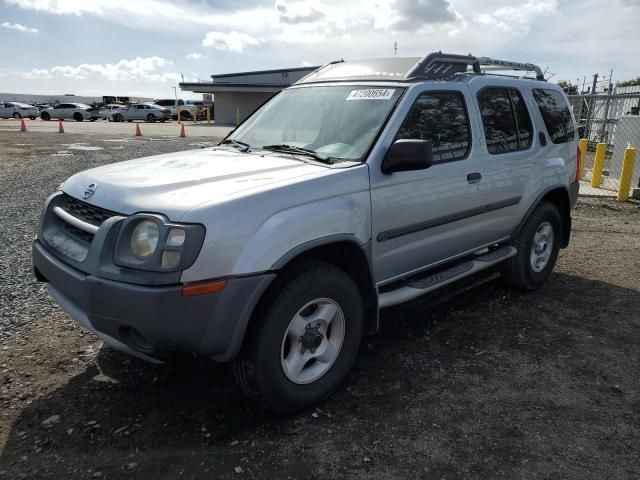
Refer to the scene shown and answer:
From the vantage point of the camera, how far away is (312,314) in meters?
2.97

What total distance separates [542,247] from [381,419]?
299 centimetres

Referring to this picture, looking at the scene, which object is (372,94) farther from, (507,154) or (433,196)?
(507,154)

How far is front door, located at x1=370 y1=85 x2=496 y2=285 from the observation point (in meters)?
3.33

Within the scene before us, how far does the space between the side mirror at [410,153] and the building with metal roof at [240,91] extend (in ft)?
120

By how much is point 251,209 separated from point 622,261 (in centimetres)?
532

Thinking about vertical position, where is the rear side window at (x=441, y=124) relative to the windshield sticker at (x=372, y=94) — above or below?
below

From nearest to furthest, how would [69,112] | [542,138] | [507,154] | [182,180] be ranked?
[182,180] < [507,154] < [542,138] < [69,112]

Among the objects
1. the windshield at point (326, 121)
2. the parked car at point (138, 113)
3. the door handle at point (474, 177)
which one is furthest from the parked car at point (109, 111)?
the door handle at point (474, 177)

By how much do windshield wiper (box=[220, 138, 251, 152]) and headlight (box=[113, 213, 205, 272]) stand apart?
1.42 meters

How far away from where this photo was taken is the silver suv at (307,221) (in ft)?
8.07

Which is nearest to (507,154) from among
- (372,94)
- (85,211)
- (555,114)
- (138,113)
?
(555,114)

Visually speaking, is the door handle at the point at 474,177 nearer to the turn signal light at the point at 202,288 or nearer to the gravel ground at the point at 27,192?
the turn signal light at the point at 202,288

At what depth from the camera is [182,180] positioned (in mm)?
2895

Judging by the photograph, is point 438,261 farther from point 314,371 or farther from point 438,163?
point 314,371
